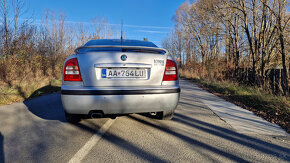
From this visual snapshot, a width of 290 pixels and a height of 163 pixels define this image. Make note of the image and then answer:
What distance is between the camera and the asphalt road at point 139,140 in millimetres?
1907

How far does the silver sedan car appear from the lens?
2.21m

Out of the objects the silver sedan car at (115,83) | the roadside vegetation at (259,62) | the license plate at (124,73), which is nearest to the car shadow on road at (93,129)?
the silver sedan car at (115,83)

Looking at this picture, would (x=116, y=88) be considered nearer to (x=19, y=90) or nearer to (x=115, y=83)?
(x=115, y=83)

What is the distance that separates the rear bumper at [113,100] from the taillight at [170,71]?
231mm

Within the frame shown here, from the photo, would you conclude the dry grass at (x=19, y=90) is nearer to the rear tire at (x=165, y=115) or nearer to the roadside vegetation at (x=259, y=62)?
the rear tire at (x=165, y=115)

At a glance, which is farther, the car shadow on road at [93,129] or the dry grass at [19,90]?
the dry grass at [19,90]

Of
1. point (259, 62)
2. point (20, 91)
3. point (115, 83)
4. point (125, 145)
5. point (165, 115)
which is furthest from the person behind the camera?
point (259, 62)

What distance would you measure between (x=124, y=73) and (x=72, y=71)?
2.40ft

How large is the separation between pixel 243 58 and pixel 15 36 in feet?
51.0

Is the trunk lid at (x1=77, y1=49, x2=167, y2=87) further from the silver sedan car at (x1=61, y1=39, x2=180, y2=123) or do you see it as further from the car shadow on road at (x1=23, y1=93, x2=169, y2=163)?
the car shadow on road at (x1=23, y1=93, x2=169, y2=163)

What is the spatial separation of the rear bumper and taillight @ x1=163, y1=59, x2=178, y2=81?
231 mm

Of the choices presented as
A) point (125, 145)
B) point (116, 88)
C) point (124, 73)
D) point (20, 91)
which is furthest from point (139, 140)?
point (20, 91)

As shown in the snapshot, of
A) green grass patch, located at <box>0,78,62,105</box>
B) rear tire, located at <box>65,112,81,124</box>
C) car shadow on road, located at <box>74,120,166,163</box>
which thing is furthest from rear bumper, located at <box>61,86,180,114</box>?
green grass patch, located at <box>0,78,62,105</box>

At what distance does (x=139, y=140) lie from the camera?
234 cm
